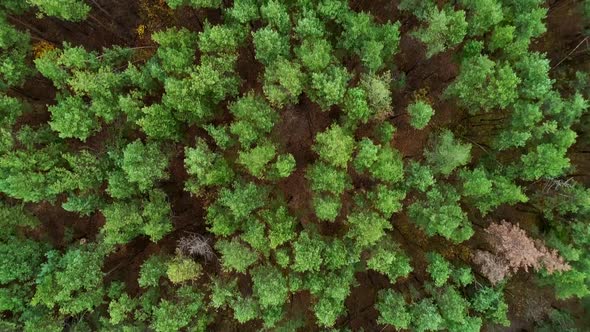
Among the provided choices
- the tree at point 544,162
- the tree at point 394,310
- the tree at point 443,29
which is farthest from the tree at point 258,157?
the tree at point 544,162

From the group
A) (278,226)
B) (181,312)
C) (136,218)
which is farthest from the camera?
(181,312)

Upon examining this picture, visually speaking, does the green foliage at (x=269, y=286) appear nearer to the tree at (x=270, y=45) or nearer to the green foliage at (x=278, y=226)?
the green foliage at (x=278, y=226)

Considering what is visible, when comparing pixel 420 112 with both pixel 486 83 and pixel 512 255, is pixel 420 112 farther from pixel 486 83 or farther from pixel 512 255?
pixel 512 255

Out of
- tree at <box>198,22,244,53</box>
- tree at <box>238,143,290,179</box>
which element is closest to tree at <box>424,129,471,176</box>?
tree at <box>238,143,290,179</box>

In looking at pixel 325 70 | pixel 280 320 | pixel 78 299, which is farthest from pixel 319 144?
pixel 78 299

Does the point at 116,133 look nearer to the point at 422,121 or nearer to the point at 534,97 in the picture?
the point at 422,121

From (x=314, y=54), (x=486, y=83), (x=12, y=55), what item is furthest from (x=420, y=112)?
(x=12, y=55)
